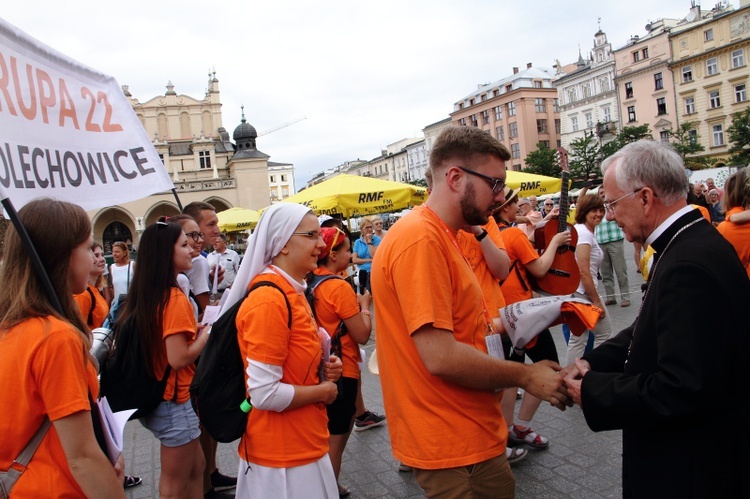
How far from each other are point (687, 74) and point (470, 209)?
66.5 meters

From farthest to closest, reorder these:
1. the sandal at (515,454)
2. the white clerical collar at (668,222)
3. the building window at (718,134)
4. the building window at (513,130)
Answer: the building window at (513,130) → the building window at (718,134) → the sandal at (515,454) → the white clerical collar at (668,222)

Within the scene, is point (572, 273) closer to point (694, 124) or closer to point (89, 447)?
point (89, 447)

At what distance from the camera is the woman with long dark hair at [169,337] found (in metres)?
3.29

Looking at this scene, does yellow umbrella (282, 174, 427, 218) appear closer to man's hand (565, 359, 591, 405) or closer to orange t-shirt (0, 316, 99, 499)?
man's hand (565, 359, 591, 405)

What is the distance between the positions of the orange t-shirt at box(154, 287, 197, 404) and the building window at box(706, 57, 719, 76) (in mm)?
64659

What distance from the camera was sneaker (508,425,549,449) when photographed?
4.83 metres

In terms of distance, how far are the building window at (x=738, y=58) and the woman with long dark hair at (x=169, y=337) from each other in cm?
6374

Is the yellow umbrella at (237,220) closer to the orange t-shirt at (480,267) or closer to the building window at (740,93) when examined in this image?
the orange t-shirt at (480,267)

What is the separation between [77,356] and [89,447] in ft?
1.02

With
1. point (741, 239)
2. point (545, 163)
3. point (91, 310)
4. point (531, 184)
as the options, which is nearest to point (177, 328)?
point (91, 310)

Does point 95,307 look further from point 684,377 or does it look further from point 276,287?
point 684,377

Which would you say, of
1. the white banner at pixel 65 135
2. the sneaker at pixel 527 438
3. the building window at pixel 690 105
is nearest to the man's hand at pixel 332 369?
the white banner at pixel 65 135

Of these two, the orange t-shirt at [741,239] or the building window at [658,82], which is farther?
the building window at [658,82]

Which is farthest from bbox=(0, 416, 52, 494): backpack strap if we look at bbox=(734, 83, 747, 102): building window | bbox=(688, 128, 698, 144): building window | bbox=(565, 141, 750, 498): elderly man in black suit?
bbox=(734, 83, 747, 102): building window
